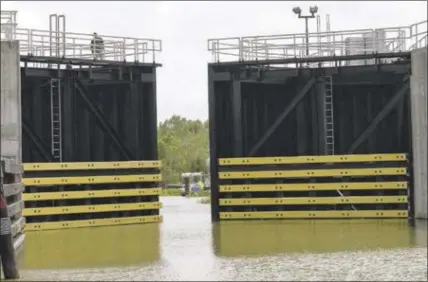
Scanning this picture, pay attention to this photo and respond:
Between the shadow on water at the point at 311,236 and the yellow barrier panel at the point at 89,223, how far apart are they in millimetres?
2577

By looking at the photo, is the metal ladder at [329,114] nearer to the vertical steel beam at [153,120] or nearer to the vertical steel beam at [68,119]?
the vertical steel beam at [153,120]

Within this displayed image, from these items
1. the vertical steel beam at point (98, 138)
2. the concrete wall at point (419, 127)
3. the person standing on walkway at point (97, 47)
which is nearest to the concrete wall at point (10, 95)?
the person standing on walkway at point (97, 47)

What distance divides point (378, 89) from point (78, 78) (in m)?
9.80

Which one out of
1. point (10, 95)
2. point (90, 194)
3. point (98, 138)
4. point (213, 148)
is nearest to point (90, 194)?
point (90, 194)

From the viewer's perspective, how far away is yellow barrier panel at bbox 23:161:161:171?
22.1 m

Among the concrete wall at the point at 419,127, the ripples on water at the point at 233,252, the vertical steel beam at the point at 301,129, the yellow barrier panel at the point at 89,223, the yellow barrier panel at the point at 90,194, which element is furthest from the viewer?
the vertical steel beam at the point at 301,129

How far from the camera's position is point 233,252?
15.1 meters

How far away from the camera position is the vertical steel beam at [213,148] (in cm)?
2442

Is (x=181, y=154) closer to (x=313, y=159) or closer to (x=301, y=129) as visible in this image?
(x=301, y=129)

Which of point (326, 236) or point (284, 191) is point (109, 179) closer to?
point (284, 191)

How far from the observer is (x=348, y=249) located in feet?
49.5

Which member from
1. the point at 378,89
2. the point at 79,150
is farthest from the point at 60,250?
the point at 378,89

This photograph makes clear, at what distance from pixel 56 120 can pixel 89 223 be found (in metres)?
3.58

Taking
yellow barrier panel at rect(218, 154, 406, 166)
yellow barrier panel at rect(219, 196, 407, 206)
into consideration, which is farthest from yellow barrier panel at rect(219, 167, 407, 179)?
yellow barrier panel at rect(219, 196, 407, 206)
